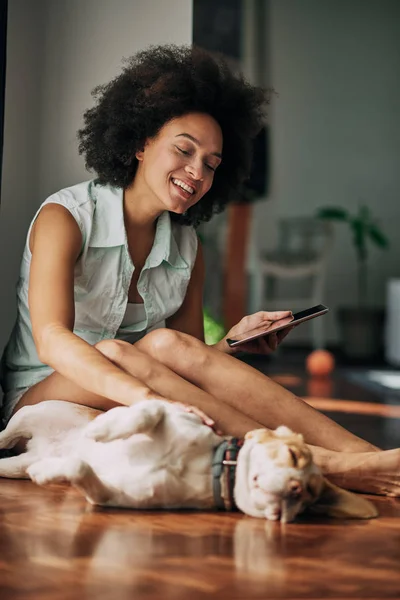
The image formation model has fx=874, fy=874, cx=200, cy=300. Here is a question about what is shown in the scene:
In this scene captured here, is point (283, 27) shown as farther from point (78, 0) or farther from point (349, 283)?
point (78, 0)

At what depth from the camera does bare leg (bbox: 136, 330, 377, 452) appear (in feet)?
6.27

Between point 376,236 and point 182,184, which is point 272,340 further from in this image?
point 376,236

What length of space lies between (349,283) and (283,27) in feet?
7.29

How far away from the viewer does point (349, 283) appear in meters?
7.38

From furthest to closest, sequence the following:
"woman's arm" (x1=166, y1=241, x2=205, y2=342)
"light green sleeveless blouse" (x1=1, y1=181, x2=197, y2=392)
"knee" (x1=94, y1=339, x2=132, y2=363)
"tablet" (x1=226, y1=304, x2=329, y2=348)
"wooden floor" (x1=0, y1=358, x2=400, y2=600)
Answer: "woman's arm" (x1=166, y1=241, x2=205, y2=342) → "light green sleeveless blouse" (x1=1, y1=181, x2=197, y2=392) → "tablet" (x1=226, y1=304, x2=329, y2=348) → "knee" (x1=94, y1=339, x2=132, y2=363) → "wooden floor" (x1=0, y1=358, x2=400, y2=600)

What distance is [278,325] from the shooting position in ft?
6.58

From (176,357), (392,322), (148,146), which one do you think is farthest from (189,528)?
(392,322)

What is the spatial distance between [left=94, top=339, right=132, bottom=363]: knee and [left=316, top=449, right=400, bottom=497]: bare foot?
1.54 ft

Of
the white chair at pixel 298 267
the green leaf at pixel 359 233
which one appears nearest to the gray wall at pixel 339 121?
the white chair at pixel 298 267

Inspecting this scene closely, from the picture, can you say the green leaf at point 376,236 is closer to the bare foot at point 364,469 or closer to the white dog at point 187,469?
the bare foot at point 364,469

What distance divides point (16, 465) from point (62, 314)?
1.16 feet

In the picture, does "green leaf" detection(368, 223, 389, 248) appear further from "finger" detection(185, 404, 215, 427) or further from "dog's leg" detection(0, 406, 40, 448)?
"finger" detection(185, 404, 215, 427)

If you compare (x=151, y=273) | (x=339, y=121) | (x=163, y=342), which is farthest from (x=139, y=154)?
(x=339, y=121)

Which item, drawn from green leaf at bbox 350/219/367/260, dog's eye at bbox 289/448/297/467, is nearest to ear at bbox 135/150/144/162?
dog's eye at bbox 289/448/297/467
